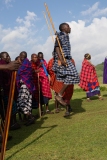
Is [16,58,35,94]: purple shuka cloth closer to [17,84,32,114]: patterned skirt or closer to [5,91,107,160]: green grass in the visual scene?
[17,84,32,114]: patterned skirt

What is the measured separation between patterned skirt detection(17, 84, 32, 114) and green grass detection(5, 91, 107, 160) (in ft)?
2.20

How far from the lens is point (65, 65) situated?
7.52 meters

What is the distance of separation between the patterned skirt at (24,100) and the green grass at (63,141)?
0.67 m

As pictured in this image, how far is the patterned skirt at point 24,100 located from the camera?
7.99 m

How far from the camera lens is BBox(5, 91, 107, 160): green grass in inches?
182

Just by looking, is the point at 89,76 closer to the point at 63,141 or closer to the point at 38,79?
the point at 38,79

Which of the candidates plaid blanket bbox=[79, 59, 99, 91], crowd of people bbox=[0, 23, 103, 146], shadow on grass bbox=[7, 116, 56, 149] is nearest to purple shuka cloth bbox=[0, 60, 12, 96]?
crowd of people bbox=[0, 23, 103, 146]

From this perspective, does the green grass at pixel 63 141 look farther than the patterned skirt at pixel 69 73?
No

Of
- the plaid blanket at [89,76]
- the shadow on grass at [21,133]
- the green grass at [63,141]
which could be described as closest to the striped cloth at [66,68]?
the green grass at [63,141]

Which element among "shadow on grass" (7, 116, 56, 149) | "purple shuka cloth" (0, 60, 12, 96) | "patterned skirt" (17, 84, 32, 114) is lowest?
"shadow on grass" (7, 116, 56, 149)

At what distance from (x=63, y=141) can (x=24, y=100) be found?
2.87 m

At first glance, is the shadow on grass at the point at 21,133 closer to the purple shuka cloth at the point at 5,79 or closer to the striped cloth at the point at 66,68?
the purple shuka cloth at the point at 5,79

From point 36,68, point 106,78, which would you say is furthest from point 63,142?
point 106,78

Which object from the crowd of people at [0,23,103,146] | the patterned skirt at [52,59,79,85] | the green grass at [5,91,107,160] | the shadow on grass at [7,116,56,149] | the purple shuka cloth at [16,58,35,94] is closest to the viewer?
the green grass at [5,91,107,160]
